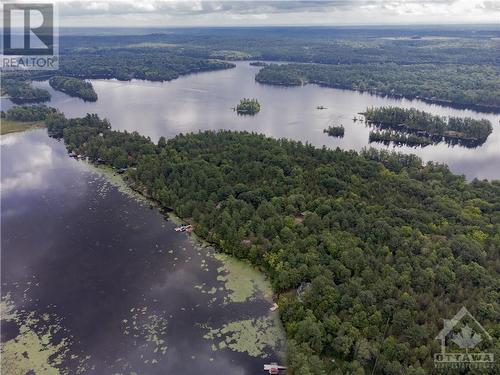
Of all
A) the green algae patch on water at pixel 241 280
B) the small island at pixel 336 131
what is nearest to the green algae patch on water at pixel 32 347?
A: the green algae patch on water at pixel 241 280

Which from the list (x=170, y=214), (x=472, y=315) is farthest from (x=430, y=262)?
(x=170, y=214)

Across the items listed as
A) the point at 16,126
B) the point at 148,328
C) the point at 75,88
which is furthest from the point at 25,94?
the point at 148,328

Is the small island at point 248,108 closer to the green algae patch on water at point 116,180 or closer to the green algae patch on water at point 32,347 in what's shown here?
the green algae patch on water at point 116,180

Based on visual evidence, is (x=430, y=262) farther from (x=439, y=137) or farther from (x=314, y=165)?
(x=439, y=137)

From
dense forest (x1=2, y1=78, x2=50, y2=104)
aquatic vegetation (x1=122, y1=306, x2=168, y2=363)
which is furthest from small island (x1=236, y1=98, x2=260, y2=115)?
aquatic vegetation (x1=122, y1=306, x2=168, y2=363)

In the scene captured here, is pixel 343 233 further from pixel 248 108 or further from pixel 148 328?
pixel 248 108
